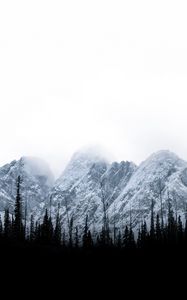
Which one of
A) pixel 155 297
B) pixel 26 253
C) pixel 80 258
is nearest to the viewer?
pixel 155 297

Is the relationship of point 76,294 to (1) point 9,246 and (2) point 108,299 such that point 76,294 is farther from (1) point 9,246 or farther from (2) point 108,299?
(1) point 9,246

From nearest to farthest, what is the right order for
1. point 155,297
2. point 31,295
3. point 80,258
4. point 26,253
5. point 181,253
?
point 31,295 → point 155,297 → point 26,253 → point 80,258 → point 181,253

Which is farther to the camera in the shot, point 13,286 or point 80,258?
point 80,258

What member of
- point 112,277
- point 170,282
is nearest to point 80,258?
point 112,277

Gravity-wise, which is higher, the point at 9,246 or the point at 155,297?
the point at 9,246

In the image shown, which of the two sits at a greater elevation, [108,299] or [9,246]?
Result: [9,246]

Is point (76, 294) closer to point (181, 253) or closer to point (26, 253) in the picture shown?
point (26, 253)

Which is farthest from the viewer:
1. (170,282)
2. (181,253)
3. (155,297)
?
(181,253)

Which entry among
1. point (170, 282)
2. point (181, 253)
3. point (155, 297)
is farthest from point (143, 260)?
point (155, 297)

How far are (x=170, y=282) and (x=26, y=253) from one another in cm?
1216

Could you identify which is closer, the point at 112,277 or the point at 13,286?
the point at 13,286

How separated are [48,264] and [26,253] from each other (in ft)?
8.08

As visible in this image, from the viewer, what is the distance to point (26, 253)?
4397 centimetres

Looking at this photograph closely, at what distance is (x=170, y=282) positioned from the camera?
134ft
